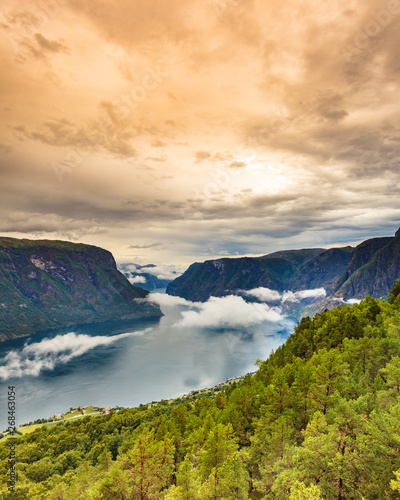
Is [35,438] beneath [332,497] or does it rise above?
beneath

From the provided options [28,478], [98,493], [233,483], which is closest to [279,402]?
[233,483]

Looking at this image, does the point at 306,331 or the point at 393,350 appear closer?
the point at 393,350

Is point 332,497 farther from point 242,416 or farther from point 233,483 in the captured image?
point 242,416

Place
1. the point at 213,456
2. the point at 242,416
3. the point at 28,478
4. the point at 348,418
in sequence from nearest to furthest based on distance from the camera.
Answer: the point at 348,418 → the point at 213,456 → the point at 242,416 → the point at 28,478

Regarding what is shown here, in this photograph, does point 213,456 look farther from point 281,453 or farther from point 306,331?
point 306,331

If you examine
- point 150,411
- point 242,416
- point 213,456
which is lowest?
point 150,411

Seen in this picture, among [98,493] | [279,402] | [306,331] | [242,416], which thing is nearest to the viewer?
[98,493]

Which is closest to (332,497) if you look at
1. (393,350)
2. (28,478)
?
(393,350)

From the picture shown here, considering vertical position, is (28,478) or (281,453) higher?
(281,453)

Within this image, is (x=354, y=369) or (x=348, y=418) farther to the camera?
(x=354, y=369)
